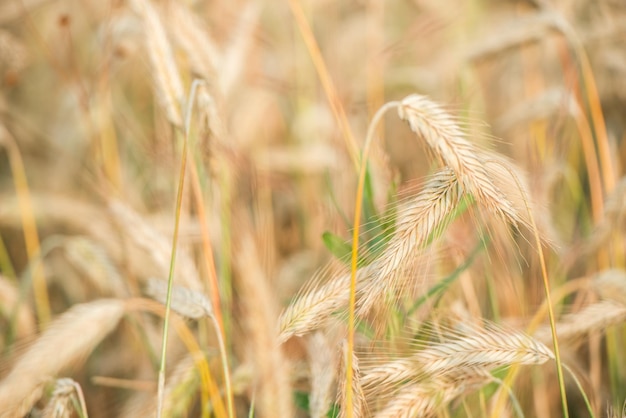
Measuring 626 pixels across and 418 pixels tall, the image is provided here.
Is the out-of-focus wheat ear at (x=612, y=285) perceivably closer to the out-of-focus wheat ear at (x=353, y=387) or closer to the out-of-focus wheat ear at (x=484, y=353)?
the out-of-focus wheat ear at (x=484, y=353)

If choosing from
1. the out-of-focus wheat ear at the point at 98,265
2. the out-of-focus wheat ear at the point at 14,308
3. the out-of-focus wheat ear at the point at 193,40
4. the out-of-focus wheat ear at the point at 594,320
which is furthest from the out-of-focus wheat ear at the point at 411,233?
the out-of-focus wheat ear at the point at 14,308

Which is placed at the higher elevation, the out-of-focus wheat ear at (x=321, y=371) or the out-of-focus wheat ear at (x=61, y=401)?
the out-of-focus wheat ear at (x=61, y=401)

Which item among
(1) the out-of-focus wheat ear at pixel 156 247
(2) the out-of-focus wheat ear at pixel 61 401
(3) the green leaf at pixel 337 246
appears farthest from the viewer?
(1) the out-of-focus wheat ear at pixel 156 247

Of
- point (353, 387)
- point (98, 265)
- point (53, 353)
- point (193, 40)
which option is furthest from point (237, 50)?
point (353, 387)

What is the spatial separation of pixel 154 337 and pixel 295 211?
0.81 metres

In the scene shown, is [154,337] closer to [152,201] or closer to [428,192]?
[152,201]

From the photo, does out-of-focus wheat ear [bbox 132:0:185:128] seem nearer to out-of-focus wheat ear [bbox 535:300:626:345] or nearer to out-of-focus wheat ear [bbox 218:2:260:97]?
out-of-focus wheat ear [bbox 218:2:260:97]

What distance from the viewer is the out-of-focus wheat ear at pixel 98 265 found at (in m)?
1.44

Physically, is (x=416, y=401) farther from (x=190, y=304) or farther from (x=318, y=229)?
(x=318, y=229)

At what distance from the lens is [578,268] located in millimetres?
1621

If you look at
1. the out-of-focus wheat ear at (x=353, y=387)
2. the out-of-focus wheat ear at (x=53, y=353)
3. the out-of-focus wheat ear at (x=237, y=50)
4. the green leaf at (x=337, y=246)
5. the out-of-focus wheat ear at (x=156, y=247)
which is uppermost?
the out-of-focus wheat ear at (x=237, y=50)

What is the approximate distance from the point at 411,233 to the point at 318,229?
929 millimetres

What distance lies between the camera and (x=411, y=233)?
2.65 ft

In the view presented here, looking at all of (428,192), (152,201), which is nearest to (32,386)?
(428,192)
